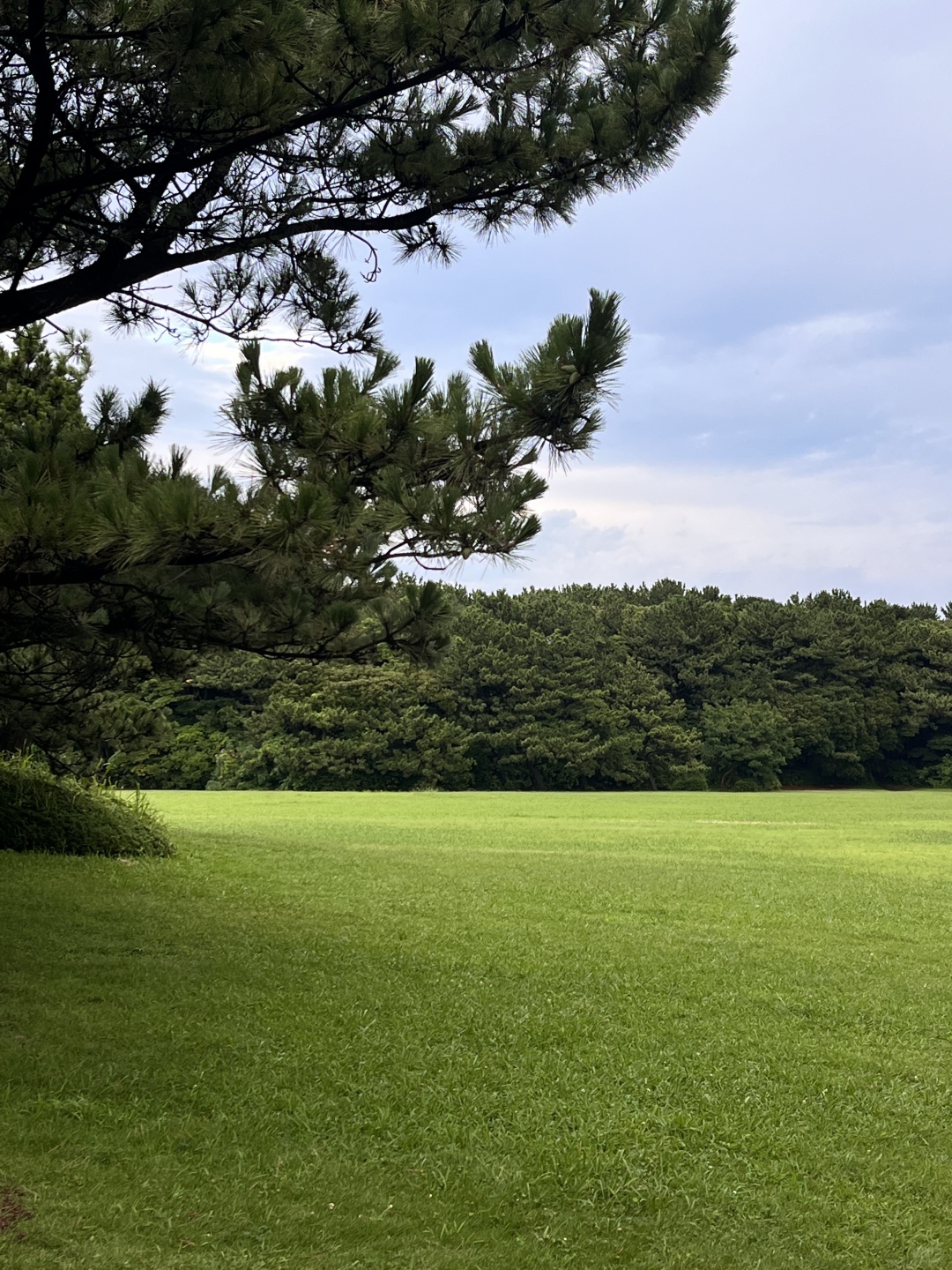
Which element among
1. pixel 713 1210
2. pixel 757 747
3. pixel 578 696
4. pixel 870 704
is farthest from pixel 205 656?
pixel 870 704

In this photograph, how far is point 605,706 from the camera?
37.4m

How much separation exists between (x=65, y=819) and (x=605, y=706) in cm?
2831

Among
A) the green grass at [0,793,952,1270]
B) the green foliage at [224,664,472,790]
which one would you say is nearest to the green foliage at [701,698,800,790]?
the green foliage at [224,664,472,790]

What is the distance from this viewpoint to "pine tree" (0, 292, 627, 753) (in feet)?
15.2

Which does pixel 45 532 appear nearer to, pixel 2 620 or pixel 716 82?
pixel 2 620

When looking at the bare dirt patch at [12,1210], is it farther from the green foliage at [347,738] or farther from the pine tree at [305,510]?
the green foliage at [347,738]

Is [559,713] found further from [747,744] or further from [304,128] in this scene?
[304,128]

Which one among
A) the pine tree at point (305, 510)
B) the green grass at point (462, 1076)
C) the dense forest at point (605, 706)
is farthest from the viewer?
the dense forest at point (605, 706)

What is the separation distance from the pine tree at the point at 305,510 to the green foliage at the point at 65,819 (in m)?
4.78

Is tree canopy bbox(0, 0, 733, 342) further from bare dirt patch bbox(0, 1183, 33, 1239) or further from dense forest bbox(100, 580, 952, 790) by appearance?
dense forest bbox(100, 580, 952, 790)

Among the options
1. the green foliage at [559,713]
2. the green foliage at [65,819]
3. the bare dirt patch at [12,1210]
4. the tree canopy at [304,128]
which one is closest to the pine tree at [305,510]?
the tree canopy at [304,128]

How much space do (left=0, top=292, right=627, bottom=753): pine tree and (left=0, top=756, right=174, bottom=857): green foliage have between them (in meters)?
4.78

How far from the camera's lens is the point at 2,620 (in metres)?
5.93

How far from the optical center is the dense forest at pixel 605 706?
3494 centimetres
